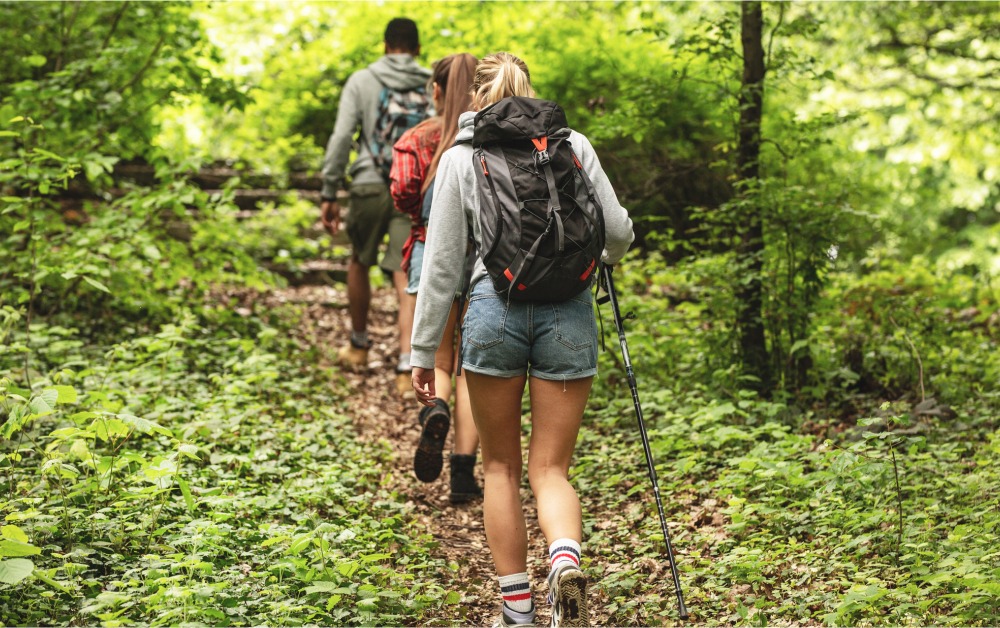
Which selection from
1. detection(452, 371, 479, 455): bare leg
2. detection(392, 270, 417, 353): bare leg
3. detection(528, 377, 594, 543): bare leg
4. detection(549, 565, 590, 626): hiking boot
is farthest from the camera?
detection(392, 270, 417, 353): bare leg

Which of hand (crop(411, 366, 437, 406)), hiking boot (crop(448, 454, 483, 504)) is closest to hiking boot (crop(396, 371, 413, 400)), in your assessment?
hiking boot (crop(448, 454, 483, 504))

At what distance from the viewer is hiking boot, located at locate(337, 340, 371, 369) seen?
7.41 m

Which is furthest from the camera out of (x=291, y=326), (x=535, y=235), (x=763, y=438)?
(x=291, y=326)

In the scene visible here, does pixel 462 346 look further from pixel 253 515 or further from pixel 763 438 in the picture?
pixel 763 438

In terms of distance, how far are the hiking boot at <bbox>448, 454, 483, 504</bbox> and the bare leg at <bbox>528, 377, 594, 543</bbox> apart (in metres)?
1.69

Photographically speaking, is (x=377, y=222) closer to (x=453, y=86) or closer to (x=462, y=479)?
(x=453, y=86)

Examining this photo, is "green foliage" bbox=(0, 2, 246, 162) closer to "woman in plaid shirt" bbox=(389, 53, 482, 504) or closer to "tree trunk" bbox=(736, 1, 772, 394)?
"woman in plaid shirt" bbox=(389, 53, 482, 504)

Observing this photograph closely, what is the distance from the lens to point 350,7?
11.3m

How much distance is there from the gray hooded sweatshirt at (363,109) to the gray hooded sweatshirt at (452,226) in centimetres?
328

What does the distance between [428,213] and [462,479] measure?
1.56 metres

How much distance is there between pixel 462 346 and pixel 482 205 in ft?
1.75

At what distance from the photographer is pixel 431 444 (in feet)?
14.3

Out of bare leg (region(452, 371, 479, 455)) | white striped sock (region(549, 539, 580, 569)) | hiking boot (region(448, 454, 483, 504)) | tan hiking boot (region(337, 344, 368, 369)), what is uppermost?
white striped sock (region(549, 539, 580, 569))

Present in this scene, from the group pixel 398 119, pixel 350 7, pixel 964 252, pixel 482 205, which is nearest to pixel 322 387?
pixel 398 119
